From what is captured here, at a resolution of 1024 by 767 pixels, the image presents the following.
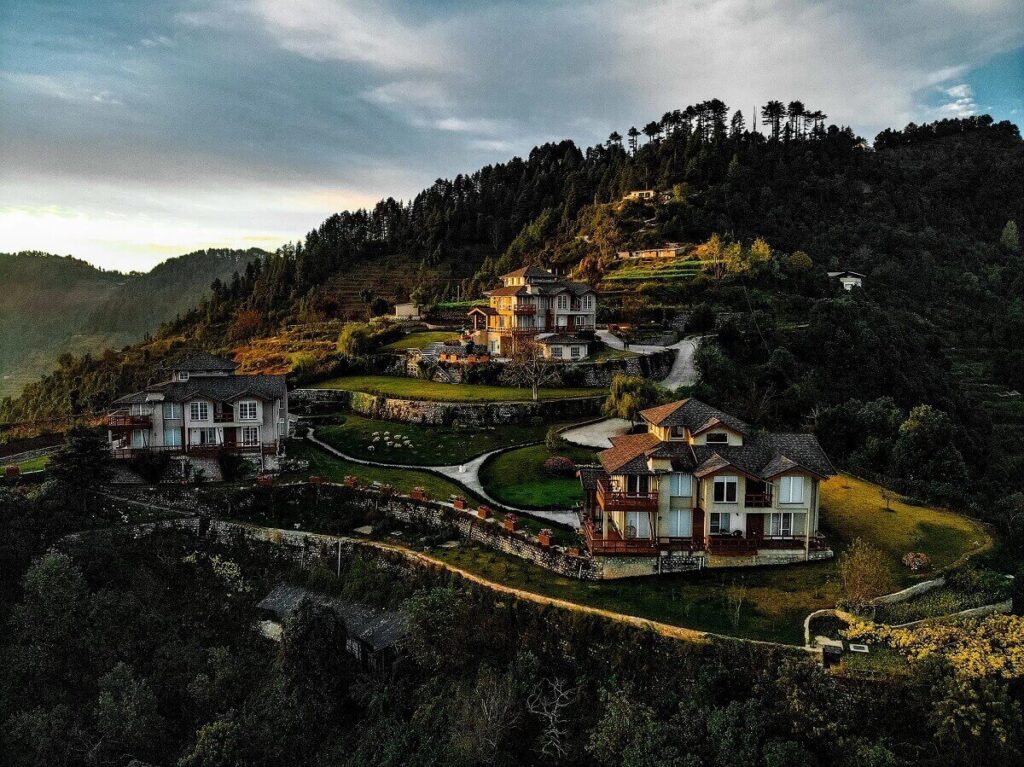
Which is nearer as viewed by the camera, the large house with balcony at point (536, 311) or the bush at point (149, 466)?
the bush at point (149, 466)

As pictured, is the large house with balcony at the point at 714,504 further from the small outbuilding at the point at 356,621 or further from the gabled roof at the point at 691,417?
the small outbuilding at the point at 356,621

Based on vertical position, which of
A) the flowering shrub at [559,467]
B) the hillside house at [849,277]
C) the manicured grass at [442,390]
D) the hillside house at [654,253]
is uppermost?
the hillside house at [654,253]

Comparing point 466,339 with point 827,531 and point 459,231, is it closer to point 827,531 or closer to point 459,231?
point 827,531

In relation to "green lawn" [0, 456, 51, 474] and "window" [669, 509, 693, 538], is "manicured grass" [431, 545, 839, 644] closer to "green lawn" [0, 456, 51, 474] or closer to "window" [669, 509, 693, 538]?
"window" [669, 509, 693, 538]

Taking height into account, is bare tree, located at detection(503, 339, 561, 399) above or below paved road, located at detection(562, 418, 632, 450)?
above

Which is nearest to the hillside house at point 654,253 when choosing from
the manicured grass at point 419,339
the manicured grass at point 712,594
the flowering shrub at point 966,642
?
the manicured grass at point 419,339

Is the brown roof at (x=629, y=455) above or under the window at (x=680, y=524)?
above

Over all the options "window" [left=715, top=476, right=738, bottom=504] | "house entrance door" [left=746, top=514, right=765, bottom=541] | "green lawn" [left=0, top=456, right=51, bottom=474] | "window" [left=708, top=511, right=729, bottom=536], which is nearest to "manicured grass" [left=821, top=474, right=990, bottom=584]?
"house entrance door" [left=746, top=514, right=765, bottom=541]

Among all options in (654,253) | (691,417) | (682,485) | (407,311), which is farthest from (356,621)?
(654,253)
